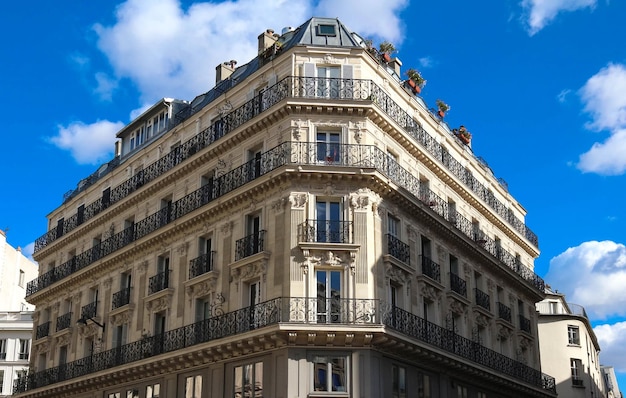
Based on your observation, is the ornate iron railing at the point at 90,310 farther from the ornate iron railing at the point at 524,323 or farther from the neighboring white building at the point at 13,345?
the neighboring white building at the point at 13,345

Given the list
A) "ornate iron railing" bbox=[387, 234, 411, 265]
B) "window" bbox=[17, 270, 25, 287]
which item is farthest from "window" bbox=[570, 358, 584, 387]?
"window" bbox=[17, 270, 25, 287]

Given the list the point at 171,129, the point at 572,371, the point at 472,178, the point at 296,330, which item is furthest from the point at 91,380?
the point at 572,371

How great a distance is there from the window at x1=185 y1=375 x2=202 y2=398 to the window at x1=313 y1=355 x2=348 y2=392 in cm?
525

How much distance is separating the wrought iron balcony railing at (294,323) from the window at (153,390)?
114cm

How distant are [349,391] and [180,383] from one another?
287 inches

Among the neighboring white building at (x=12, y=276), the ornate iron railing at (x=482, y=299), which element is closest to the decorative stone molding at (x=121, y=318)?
the ornate iron railing at (x=482, y=299)

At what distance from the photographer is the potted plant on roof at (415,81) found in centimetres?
3366

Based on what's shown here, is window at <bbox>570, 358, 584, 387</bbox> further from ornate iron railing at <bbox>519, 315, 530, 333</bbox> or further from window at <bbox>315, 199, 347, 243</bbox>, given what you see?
window at <bbox>315, 199, 347, 243</bbox>

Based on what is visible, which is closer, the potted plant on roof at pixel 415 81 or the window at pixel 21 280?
the potted plant on roof at pixel 415 81

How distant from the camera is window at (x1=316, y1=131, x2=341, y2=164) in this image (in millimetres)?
27484

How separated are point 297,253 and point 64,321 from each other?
55.7 feet

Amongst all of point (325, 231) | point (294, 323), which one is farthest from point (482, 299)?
point (294, 323)

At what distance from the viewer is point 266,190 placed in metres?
27.7

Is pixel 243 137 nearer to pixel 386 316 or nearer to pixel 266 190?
pixel 266 190
